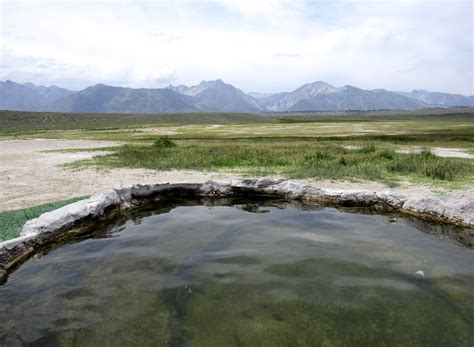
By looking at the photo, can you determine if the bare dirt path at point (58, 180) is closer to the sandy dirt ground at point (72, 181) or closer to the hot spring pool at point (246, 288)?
the sandy dirt ground at point (72, 181)

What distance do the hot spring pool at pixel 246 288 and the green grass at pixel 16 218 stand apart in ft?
4.05

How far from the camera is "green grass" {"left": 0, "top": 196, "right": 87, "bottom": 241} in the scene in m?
10.3

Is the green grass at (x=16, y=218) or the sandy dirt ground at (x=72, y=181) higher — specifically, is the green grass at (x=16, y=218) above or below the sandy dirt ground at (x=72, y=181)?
above

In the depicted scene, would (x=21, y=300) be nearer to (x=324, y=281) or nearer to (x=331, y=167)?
(x=324, y=281)

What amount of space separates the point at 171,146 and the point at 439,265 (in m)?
32.4

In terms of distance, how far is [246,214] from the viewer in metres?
13.9

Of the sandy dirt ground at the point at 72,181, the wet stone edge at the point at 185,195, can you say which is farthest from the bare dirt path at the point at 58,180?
the wet stone edge at the point at 185,195

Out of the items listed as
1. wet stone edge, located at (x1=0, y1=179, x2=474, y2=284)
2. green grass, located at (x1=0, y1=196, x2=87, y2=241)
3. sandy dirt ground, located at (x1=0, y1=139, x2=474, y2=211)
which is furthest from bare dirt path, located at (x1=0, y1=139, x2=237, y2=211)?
wet stone edge, located at (x1=0, y1=179, x2=474, y2=284)

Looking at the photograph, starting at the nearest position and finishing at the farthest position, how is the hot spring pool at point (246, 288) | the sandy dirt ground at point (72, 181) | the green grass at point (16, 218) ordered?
the hot spring pool at point (246, 288) → the green grass at point (16, 218) → the sandy dirt ground at point (72, 181)

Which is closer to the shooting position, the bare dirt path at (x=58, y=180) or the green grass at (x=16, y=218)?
the green grass at (x=16, y=218)

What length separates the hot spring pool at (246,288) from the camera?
244 inches

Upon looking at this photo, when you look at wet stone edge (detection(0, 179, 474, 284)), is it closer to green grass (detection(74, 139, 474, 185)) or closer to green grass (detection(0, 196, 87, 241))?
green grass (detection(0, 196, 87, 241))

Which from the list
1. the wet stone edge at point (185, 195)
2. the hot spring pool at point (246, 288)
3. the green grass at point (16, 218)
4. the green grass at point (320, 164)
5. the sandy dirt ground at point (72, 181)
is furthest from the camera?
the green grass at point (320, 164)

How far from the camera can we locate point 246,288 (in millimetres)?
7703
